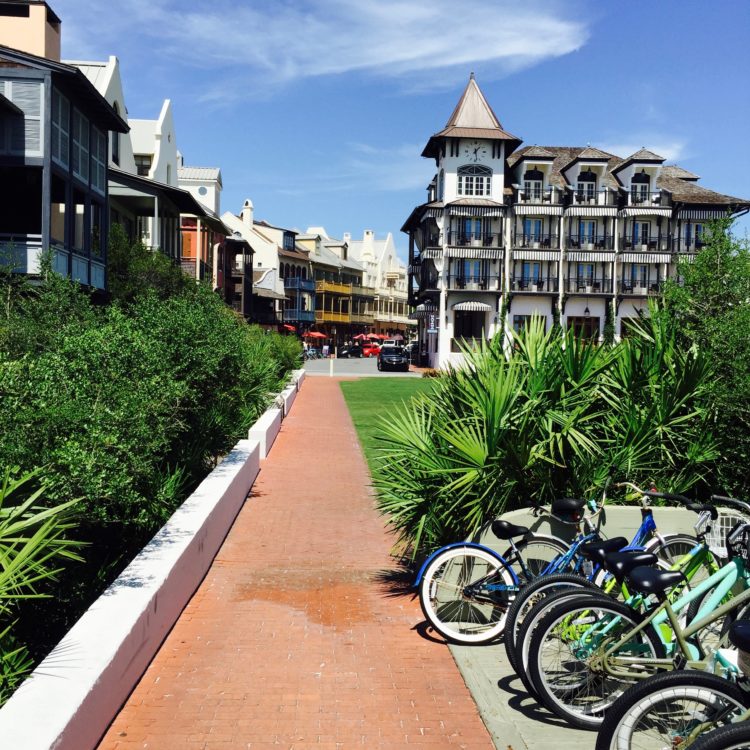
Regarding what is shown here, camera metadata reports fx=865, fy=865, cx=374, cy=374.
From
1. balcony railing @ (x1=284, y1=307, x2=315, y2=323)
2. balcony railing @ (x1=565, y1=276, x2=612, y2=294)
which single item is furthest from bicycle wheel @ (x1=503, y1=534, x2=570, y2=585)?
balcony railing @ (x1=284, y1=307, x2=315, y2=323)

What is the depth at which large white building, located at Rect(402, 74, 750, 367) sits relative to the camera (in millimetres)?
60625

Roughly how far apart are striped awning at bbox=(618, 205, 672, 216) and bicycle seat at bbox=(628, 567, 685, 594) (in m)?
60.5

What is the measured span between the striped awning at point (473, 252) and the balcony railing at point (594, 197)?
7.05 meters

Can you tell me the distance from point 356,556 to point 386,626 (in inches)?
93.2

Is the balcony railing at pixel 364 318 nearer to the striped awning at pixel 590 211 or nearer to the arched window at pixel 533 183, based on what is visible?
the arched window at pixel 533 183

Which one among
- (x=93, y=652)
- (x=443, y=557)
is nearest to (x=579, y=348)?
(x=443, y=557)

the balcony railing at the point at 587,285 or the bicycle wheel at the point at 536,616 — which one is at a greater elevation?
the balcony railing at the point at 587,285

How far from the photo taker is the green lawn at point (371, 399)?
18819 millimetres

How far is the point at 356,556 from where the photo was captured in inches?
364

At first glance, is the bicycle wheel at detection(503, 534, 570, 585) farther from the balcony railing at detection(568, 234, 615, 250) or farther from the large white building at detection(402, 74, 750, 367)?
the balcony railing at detection(568, 234, 615, 250)

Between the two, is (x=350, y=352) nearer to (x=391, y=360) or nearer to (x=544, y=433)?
(x=391, y=360)

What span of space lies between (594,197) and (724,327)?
56208 mm

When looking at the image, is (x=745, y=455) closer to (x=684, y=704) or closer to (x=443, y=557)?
(x=443, y=557)

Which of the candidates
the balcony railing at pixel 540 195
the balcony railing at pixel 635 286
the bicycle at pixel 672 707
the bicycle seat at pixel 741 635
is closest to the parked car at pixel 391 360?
the balcony railing at pixel 540 195
